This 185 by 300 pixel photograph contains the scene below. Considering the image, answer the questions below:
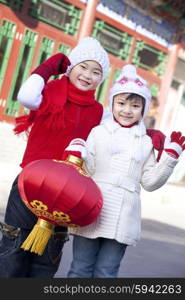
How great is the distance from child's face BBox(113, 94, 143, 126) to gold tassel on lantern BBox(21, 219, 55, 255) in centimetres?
69

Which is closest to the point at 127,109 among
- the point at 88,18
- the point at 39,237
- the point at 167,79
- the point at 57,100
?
the point at 57,100

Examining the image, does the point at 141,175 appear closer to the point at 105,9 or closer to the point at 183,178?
the point at 105,9

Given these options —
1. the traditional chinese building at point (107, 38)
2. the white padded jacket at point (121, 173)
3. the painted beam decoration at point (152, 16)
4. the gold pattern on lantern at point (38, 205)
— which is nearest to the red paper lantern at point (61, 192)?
the gold pattern on lantern at point (38, 205)

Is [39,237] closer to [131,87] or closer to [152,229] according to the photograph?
[131,87]

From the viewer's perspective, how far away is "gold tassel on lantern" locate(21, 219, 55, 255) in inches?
118

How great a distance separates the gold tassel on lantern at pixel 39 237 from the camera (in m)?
3.00

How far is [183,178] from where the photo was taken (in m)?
13.4

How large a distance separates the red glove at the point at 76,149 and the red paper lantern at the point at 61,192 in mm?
28

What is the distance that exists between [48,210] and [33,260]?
1.69ft

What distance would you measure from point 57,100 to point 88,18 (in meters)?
7.60

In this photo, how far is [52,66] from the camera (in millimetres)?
3250

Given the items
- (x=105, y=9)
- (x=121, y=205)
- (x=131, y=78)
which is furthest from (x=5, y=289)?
(x=105, y=9)

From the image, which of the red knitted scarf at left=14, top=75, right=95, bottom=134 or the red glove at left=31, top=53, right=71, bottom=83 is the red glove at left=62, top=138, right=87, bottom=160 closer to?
the red knitted scarf at left=14, top=75, right=95, bottom=134

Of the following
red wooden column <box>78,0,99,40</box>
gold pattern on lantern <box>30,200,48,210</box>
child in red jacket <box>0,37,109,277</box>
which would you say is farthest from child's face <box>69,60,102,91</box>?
red wooden column <box>78,0,99,40</box>
